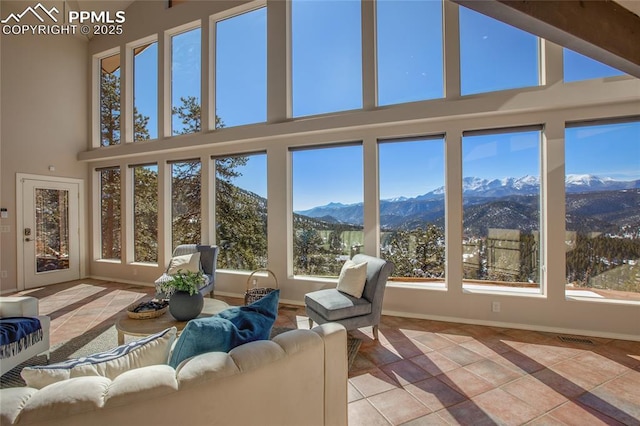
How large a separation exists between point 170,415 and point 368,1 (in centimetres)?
511

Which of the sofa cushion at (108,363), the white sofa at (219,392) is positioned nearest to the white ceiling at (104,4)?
the sofa cushion at (108,363)

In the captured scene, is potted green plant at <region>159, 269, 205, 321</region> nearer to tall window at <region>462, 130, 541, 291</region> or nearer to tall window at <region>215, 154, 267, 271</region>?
tall window at <region>215, 154, 267, 271</region>

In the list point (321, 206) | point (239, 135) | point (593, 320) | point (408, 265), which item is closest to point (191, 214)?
point (239, 135)

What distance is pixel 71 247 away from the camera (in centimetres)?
608

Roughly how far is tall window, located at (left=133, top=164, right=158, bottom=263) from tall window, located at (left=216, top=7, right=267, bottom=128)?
1.98m

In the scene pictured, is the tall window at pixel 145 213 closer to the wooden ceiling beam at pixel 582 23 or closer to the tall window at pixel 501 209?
the tall window at pixel 501 209

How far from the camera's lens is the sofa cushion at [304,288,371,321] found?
301 cm

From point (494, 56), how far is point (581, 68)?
0.95 m

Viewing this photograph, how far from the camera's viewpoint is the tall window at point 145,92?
584cm

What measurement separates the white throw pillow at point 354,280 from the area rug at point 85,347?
1.71 ft

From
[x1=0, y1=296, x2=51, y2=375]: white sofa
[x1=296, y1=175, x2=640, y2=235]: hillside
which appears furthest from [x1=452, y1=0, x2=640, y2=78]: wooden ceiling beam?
[x1=0, y1=296, x2=51, y2=375]: white sofa

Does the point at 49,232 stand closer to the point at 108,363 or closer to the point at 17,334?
the point at 17,334

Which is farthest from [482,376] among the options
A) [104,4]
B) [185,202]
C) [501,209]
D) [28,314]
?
[104,4]

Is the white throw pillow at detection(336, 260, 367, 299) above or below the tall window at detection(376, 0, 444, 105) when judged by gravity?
below
